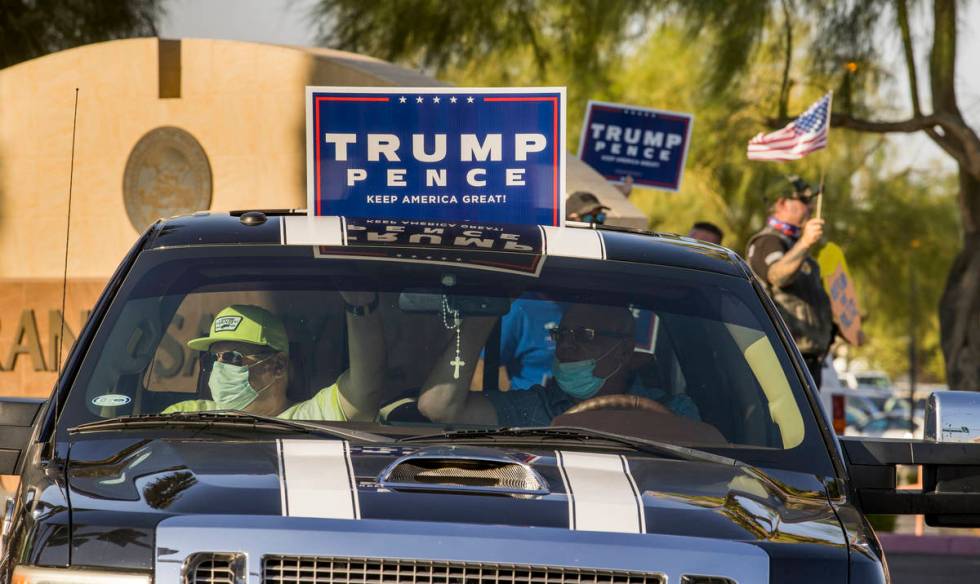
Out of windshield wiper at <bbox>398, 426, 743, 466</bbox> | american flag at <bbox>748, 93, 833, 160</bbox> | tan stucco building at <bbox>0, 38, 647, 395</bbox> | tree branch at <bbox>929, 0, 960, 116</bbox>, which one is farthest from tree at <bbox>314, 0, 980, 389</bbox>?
windshield wiper at <bbox>398, 426, 743, 466</bbox>

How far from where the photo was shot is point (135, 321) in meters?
4.28

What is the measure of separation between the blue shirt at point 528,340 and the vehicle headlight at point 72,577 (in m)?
1.61

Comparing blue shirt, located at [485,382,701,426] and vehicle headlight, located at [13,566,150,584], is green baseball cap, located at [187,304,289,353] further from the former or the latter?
vehicle headlight, located at [13,566,150,584]

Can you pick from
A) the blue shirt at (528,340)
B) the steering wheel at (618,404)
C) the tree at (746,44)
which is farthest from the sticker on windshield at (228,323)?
the tree at (746,44)

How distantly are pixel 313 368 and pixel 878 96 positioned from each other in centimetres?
1833

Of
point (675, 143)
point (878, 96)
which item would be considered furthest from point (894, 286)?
point (675, 143)

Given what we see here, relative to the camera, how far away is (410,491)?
128 inches

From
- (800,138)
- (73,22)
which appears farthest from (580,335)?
(73,22)

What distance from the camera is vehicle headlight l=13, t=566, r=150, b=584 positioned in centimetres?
307

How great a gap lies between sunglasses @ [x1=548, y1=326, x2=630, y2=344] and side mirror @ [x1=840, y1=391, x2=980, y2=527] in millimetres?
797

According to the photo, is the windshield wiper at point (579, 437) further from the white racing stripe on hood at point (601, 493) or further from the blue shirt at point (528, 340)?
the blue shirt at point (528, 340)

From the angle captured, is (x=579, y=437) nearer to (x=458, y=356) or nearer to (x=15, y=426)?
(x=458, y=356)

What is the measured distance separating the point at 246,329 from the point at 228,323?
0.24ft

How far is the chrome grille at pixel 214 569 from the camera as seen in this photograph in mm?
3037
